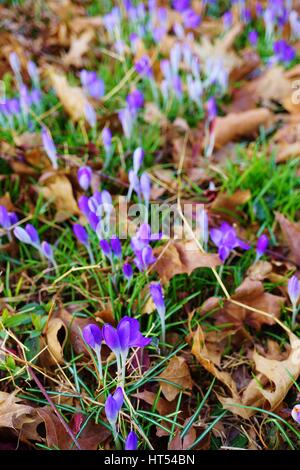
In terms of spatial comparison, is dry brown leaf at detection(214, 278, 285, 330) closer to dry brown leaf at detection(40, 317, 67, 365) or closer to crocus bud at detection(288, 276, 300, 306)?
crocus bud at detection(288, 276, 300, 306)

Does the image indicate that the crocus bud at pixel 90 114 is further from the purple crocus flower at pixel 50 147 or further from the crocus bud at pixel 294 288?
the crocus bud at pixel 294 288

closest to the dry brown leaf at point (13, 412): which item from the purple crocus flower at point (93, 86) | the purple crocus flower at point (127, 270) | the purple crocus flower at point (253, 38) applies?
the purple crocus flower at point (127, 270)

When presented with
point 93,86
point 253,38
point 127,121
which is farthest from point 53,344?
point 253,38

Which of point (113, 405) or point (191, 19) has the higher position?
point (191, 19)

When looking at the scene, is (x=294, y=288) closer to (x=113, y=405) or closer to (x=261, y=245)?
(x=261, y=245)

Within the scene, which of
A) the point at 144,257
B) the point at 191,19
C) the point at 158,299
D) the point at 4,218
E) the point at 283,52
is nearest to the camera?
the point at 158,299
